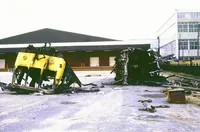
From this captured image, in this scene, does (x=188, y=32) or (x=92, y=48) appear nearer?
(x=92, y=48)

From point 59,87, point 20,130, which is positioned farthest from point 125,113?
point 59,87

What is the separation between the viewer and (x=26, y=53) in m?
13.6

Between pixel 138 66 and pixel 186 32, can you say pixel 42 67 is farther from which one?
pixel 186 32

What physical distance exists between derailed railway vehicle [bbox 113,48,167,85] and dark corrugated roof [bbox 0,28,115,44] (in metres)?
35.7

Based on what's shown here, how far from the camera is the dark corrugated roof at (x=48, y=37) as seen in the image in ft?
182

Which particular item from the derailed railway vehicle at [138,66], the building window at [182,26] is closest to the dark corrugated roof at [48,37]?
the building window at [182,26]

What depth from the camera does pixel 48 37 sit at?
184 feet

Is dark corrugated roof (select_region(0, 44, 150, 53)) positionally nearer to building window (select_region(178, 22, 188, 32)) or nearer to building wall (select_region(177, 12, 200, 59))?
building window (select_region(178, 22, 188, 32))

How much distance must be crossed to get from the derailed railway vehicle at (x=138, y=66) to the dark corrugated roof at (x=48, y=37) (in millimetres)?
35743

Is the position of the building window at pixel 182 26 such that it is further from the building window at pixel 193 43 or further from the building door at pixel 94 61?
the building door at pixel 94 61

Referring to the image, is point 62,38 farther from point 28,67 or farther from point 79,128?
point 79,128

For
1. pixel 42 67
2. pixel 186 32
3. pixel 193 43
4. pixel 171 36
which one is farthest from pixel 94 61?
pixel 42 67

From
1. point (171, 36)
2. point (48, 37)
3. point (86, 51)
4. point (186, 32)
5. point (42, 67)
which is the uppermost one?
point (186, 32)

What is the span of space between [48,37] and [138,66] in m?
38.8
